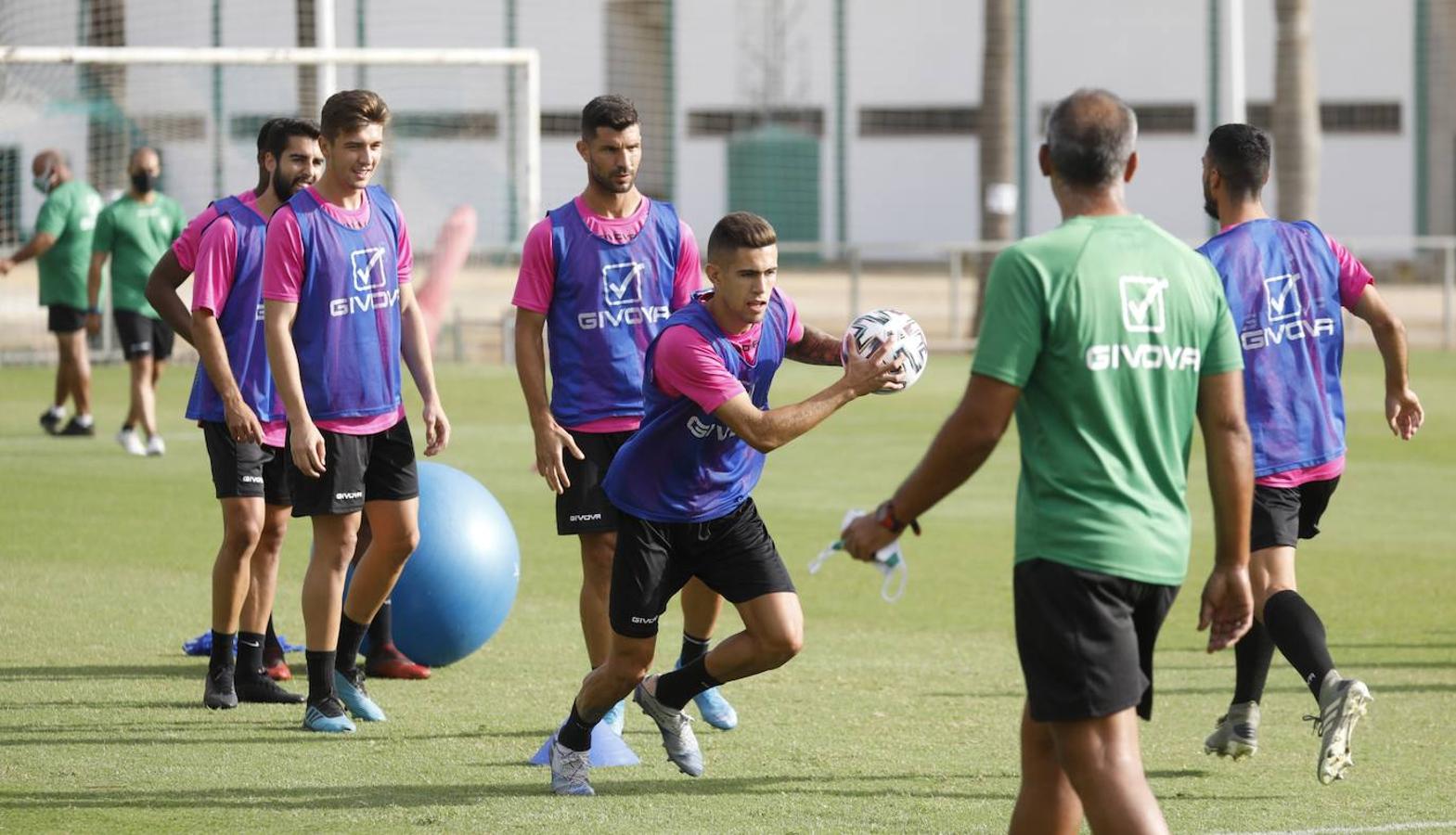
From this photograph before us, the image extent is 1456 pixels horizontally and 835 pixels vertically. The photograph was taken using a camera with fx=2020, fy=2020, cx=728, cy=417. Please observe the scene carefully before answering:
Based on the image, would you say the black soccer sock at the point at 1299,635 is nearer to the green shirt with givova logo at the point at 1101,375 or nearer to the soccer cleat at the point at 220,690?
the green shirt with givova logo at the point at 1101,375

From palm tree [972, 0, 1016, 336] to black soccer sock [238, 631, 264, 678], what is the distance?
78.3ft

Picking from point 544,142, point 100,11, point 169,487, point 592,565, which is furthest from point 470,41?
point 592,565

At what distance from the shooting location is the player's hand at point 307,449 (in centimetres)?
701

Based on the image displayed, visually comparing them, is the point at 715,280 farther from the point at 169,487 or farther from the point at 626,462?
the point at 169,487

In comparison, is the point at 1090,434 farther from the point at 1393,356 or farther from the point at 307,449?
the point at 307,449

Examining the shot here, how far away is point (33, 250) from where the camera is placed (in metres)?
17.3

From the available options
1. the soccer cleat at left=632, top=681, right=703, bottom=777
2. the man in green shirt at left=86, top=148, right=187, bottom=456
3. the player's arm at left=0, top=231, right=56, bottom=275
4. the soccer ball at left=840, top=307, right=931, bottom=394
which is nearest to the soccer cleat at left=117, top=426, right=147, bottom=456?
the man in green shirt at left=86, top=148, right=187, bottom=456

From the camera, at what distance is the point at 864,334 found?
6.02 meters

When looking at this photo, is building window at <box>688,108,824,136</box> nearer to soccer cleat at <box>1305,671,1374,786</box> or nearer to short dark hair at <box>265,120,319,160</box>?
short dark hair at <box>265,120,319,160</box>

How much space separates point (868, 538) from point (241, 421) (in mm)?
3576

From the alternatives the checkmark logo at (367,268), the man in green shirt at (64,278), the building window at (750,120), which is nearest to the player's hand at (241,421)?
the checkmark logo at (367,268)

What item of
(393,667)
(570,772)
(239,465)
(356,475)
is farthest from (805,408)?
(393,667)

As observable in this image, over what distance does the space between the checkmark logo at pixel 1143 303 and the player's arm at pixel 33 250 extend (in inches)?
564

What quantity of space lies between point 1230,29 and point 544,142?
13.8 m
